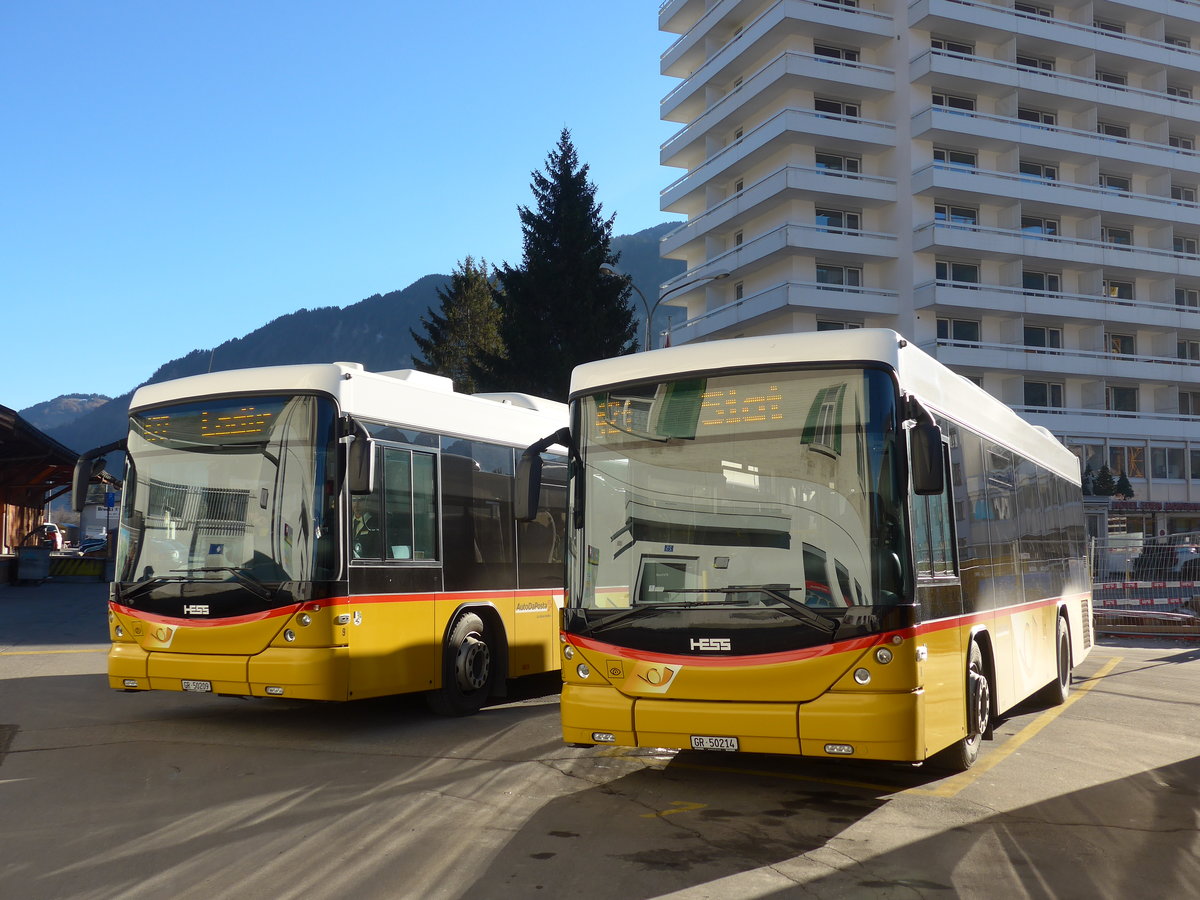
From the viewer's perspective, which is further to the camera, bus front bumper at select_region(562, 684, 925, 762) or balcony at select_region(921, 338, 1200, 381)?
Answer: balcony at select_region(921, 338, 1200, 381)

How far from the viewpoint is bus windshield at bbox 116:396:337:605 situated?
9.95 metres

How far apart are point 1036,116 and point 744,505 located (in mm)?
58814

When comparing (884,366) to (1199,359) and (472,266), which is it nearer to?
(472,266)

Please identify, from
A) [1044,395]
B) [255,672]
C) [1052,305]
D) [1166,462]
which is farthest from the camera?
[1166,462]

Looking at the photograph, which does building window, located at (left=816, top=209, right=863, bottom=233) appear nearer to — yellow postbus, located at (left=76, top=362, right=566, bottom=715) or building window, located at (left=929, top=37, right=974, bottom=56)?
building window, located at (left=929, top=37, right=974, bottom=56)

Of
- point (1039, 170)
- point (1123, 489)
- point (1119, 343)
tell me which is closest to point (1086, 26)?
point (1039, 170)

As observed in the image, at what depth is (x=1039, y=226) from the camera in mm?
59312

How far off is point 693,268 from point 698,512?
56879 mm

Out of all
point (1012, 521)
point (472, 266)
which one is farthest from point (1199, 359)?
point (1012, 521)

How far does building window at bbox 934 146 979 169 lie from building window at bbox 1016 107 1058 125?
Result: 4112mm

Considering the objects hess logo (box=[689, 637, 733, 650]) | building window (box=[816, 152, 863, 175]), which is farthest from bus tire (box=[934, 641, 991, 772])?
building window (box=[816, 152, 863, 175])

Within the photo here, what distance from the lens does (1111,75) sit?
203 feet

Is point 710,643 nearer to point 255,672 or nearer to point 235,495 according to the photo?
point 255,672

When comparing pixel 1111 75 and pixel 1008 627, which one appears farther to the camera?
pixel 1111 75
